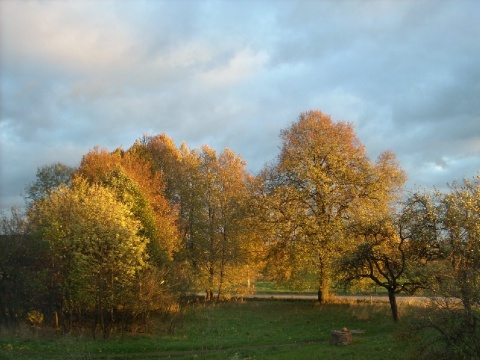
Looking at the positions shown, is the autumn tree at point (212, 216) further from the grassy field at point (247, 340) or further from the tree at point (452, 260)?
the tree at point (452, 260)

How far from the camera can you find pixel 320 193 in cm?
3431

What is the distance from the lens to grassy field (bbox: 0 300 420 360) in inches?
741

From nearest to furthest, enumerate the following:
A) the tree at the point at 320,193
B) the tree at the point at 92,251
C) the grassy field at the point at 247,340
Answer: the grassy field at the point at 247,340, the tree at the point at 92,251, the tree at the point at 320,193

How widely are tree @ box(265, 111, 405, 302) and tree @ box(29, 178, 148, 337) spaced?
36.2ft

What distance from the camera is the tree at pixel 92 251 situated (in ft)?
83.7

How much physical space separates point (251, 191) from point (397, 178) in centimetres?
1137

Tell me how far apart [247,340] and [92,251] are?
1021 centimetres

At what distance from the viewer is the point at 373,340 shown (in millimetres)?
21359

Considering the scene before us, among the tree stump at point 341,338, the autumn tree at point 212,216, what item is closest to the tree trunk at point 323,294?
the autumn tree at point 212,216

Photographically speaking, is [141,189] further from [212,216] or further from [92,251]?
[92,251]

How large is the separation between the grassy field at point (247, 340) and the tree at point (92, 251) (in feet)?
6.92

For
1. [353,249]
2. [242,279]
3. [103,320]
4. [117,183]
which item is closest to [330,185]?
[353,249]

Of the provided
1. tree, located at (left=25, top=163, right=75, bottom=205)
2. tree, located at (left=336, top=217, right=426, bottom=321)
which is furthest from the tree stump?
tree, located at (left=25, top=163, right=75, bottom=205)

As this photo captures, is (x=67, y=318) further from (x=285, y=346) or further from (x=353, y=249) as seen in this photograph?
(x=353, y=249)
